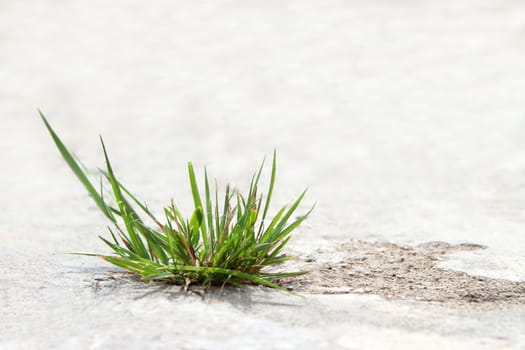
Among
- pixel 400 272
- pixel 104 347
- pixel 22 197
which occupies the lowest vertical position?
pixel 104 347

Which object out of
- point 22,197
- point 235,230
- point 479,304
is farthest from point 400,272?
point 22,197

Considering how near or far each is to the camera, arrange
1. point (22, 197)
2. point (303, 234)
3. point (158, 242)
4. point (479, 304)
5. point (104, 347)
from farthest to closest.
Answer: point (22, 197), point (303, 234), point (158, 242), point (479, 304), point (104, 347)

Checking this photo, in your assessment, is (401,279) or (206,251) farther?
(401,279)

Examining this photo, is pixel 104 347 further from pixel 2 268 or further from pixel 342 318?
pixel 2 268

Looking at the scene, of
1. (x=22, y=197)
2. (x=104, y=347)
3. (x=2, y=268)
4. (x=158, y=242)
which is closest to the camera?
(x=104, y=347)

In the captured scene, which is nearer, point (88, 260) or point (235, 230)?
point (235, 230)

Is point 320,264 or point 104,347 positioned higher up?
point 320,264
